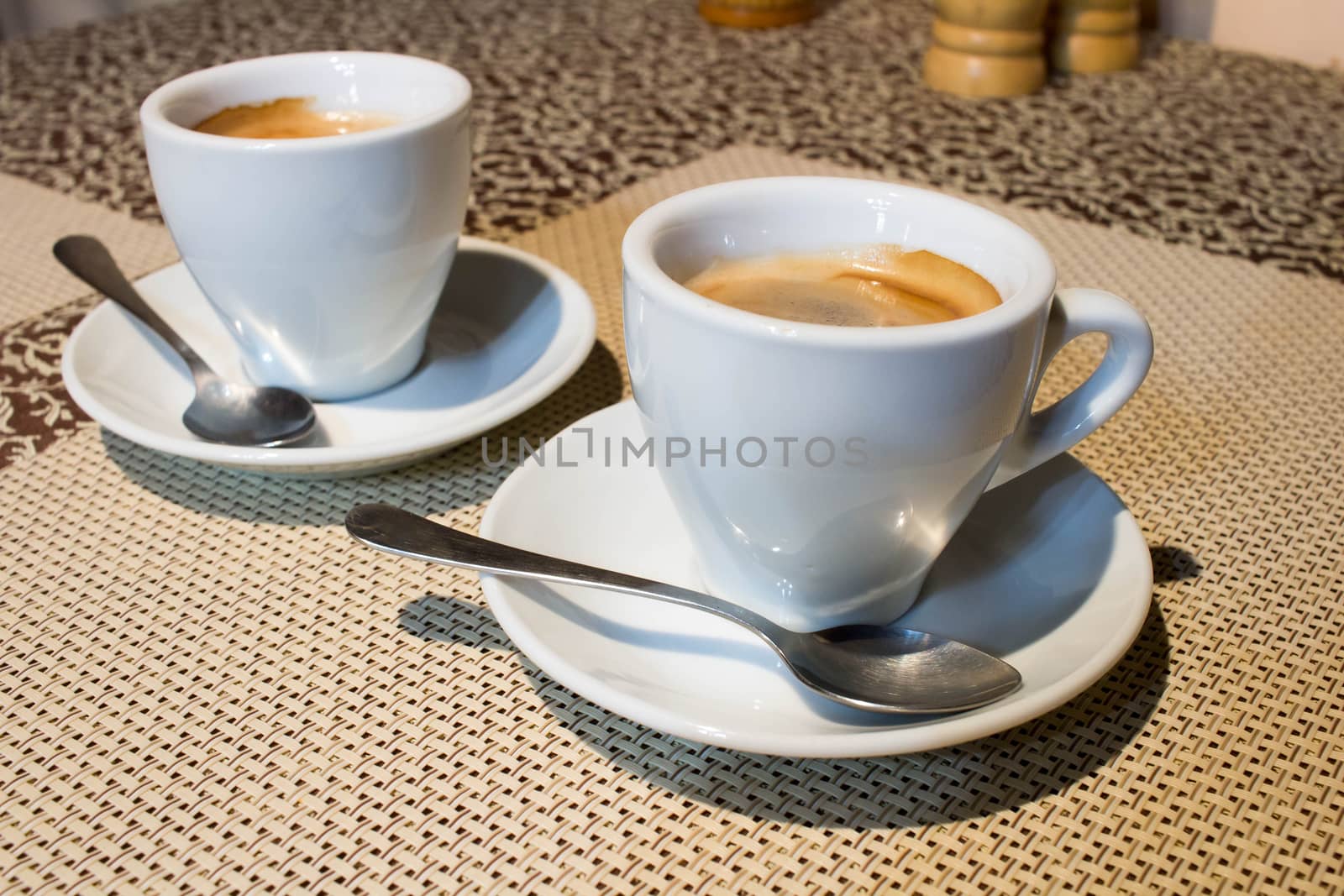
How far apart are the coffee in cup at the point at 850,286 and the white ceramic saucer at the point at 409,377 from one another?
0.14 m

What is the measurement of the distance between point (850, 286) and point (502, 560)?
0.20 m

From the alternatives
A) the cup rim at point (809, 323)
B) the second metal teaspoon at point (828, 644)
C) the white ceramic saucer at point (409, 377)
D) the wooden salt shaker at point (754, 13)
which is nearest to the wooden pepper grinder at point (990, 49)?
the wooden salt shaker at point (754, 13)

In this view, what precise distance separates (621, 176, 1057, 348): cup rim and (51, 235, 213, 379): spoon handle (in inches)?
12.6

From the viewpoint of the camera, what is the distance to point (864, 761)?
1.39ft

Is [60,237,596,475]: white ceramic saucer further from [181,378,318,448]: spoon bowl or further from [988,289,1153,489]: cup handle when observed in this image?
[988,289,1153,489]: cup handle

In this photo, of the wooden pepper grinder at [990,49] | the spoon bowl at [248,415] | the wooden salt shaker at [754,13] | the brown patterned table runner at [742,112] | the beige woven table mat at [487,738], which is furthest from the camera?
the wooden salt shaker at [754,13]

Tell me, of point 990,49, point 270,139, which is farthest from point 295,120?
point 990,49

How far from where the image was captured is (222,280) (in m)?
0.63

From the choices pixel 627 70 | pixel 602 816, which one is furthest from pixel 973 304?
pixel 627 70

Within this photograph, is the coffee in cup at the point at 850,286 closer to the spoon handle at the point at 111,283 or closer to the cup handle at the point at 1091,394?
the cup handle at the point at 1091,394

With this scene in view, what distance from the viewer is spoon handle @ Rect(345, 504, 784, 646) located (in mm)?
442

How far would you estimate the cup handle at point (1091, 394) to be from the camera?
458mm

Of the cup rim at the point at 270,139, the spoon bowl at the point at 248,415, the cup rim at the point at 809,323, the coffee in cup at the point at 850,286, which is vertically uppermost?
the cup rim at the point at 270,139

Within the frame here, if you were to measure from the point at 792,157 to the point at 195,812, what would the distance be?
2.60 feet
